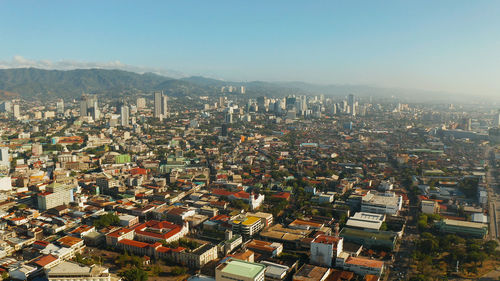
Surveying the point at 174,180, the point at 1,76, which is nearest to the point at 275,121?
the point at 174,180

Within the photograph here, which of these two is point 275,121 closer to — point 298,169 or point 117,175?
point 298,169

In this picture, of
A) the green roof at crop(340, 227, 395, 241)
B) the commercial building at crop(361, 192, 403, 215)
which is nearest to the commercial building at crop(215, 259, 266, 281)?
the green roof at crop(340, 227, 395, 241)

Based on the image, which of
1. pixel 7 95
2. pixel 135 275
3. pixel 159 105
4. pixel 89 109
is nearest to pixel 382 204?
pixel 135 275

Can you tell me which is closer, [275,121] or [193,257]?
[193,257]

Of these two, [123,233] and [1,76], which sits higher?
[1,76]

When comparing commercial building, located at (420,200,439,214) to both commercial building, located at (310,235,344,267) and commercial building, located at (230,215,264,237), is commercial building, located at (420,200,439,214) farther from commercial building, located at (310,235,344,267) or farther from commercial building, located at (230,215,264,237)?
commercial building, located at (230,215,264,237)

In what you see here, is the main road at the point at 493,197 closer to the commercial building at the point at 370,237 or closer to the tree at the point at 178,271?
the commercial building at the point at 370,237

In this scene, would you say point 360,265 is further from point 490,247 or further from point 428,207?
point 428,207

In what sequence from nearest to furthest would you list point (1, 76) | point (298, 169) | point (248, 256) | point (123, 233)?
point (248, 256) < point (123, 233) < point (298, 169) < point (1, 76)

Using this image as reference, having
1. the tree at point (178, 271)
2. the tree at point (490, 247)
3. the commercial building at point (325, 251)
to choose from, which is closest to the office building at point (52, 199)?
the tree at point (178, 271)
